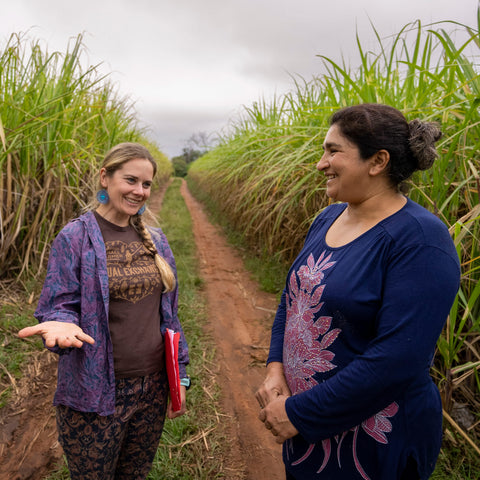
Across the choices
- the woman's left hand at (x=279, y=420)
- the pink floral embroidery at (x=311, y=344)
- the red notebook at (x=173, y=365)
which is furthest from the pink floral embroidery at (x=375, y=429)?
the red notebook at (x=173, y=365)

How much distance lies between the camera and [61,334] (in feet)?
3.34

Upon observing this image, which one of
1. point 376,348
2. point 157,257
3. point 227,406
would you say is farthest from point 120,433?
point 227,406

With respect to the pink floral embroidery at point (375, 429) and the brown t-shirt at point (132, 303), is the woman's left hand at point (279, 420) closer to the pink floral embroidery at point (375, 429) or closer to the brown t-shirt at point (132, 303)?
the pink floral embroidery at point (375, 429)

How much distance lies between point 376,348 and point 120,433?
1043mm

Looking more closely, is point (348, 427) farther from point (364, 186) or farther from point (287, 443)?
point (364, 186)

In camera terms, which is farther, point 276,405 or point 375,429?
point 276,405

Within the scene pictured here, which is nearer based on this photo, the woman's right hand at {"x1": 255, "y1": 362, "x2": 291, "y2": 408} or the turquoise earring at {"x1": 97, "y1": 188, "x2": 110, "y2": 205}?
the woman's right hand at {"x1": 255, "y1": 362, "x2": 291, "y2": 408}

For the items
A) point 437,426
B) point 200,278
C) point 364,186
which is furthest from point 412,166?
point 200,278

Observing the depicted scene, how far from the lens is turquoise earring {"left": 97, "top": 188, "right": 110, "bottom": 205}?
4.56 feet

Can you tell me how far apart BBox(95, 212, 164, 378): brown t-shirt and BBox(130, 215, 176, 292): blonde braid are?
0.02 m

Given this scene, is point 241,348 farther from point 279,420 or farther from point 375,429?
point 375,429

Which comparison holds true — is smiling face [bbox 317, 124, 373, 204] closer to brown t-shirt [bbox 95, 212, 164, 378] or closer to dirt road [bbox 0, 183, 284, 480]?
brown t-shirt [bbox 95, 212, 164, 378]

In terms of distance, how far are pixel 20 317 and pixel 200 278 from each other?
7.89 ft

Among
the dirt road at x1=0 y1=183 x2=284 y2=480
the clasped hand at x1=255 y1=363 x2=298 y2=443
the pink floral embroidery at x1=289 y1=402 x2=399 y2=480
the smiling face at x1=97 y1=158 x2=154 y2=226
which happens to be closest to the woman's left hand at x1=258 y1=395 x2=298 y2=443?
the clasped hand at x1=255 y1=363 x2=298 y2=443
